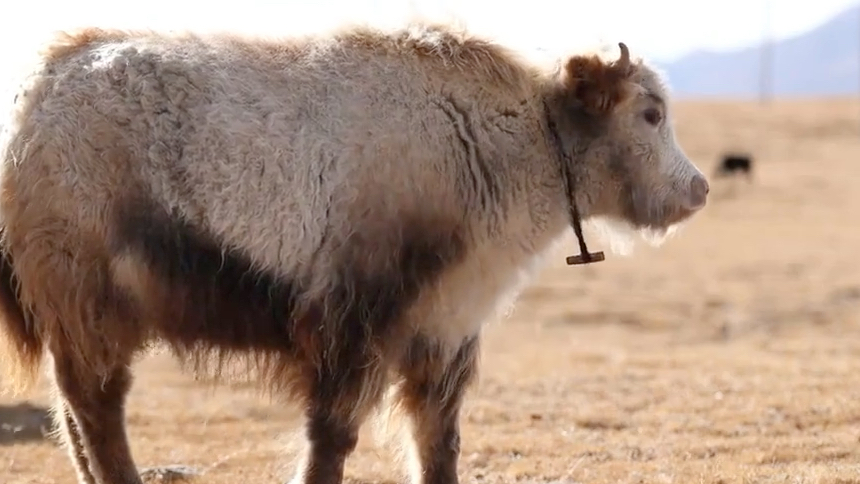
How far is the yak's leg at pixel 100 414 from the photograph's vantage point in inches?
217

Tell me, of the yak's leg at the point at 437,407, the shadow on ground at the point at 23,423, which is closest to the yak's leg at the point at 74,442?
the yak's leg at the point at 437,407

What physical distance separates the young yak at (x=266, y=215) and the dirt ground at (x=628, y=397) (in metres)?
0.70

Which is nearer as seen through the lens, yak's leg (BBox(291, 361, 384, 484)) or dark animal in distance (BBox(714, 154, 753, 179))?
yak's leg (BBox(291, 361, 384, 484))

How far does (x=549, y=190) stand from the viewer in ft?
19.0

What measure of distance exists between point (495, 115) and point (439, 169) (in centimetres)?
43

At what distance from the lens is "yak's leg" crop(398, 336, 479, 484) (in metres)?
5.66

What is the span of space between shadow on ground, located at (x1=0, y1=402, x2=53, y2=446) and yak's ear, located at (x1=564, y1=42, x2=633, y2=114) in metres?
4.24

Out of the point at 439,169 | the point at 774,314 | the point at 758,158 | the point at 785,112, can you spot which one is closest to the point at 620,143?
the point at 439,169

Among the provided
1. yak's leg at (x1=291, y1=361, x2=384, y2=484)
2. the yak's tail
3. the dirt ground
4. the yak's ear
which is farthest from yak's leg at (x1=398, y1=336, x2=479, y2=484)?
the yak's tail

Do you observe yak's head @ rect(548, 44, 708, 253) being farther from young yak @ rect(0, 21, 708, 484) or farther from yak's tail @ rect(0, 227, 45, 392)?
yak's tail @ rect(0, 227, 45, 392)

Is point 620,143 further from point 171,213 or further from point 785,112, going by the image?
point 785,112

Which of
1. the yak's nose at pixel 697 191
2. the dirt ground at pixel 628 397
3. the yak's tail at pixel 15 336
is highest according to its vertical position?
the yak's nose at pixel 697 191

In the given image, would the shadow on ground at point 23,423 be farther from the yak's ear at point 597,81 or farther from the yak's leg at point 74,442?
the yak's ear at point 597,81

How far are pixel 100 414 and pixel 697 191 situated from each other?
2.87 metres
